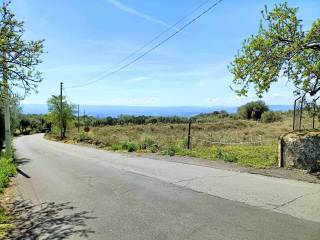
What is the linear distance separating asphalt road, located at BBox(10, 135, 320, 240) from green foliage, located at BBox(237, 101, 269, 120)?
77497 mm

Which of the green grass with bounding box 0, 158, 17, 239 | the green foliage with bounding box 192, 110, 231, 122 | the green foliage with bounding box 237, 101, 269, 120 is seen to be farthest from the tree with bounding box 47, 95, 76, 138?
the green grass with bounding box 0, 158, 17, 239

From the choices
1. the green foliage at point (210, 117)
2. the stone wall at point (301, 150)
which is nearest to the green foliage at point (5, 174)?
the stone wall at point (301, 150)

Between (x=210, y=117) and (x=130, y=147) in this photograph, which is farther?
(x=210, y=117)

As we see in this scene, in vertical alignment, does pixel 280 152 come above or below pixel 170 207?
above

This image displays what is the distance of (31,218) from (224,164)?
8.43 meters

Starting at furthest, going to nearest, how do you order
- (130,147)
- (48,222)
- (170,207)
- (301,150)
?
1. (130,147)
2. (301,150)
3. (170,207)
4. (48,222)

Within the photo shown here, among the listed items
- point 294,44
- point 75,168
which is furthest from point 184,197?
point 75,168

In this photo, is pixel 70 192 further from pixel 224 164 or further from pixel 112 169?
pixel 224 164

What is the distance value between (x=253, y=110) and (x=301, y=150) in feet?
261

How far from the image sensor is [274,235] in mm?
6605

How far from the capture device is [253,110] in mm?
90312

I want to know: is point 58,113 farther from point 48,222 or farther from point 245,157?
point 48,222

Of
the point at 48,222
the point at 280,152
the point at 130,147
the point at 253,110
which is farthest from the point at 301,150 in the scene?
the point at 253,110

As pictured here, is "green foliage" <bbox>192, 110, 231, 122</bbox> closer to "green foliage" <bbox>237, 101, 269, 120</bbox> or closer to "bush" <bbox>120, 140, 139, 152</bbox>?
"green foliage" <bbox>237, 101, 269, 120</bbox>
